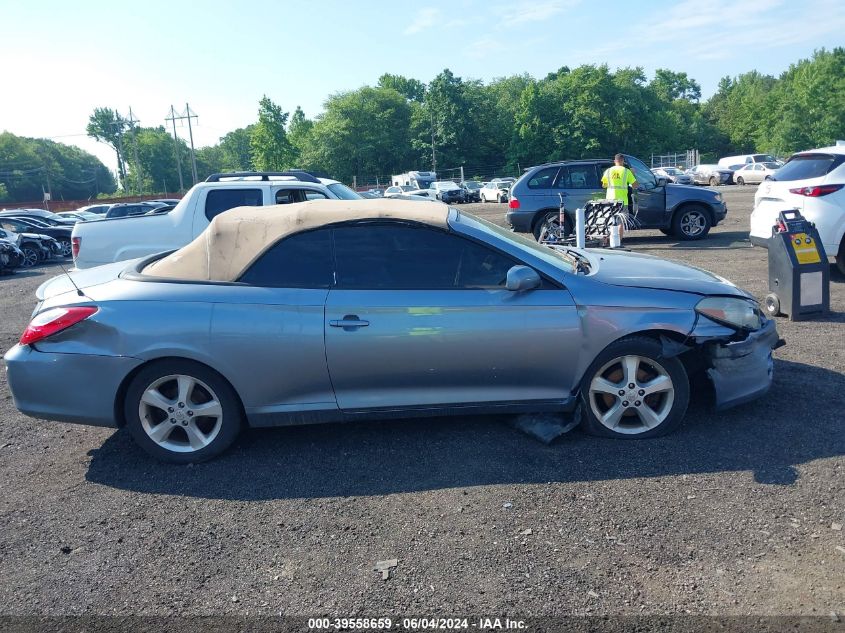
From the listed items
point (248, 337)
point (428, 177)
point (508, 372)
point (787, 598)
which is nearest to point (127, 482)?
point (248, 337)

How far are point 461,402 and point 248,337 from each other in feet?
4.65

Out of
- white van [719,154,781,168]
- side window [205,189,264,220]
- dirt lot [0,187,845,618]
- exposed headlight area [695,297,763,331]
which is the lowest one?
dirt lot [0,187,845,618]

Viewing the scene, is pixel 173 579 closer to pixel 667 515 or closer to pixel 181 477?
pixel 181 477

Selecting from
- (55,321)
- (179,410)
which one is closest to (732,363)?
(179,410)

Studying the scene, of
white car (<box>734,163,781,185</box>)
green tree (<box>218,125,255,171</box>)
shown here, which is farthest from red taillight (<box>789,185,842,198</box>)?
green tree (<box>218,125,255,171</box>)

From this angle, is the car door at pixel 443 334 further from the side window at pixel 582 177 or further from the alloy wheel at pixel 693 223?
the alloy wheel at pixel 693 223

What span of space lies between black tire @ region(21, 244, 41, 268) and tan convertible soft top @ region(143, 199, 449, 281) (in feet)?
57.2

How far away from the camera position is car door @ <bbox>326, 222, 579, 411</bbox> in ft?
13.3

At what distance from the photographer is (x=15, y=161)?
11500 cm

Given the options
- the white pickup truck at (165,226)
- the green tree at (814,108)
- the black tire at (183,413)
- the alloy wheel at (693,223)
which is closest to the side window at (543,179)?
the alloy wheel at (693,223)

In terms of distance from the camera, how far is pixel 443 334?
13.3 feet

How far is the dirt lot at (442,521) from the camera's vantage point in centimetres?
285

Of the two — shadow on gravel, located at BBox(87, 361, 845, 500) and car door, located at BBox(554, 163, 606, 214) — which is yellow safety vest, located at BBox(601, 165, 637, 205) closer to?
car door, located at BBox(554, 163, 606, 214)

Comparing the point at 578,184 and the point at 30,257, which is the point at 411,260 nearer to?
the point at 578,184
